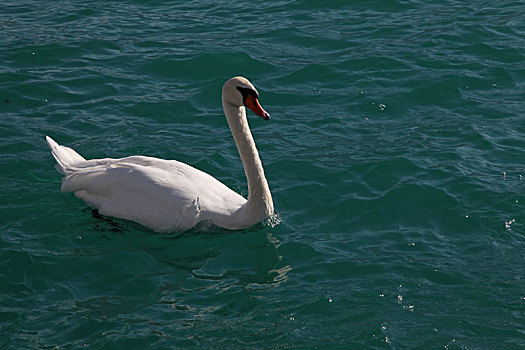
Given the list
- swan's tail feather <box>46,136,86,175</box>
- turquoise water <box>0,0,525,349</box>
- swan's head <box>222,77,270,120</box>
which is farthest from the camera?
swan's tail feather <box>46,136,86,175</box>

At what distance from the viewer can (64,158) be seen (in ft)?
31.2

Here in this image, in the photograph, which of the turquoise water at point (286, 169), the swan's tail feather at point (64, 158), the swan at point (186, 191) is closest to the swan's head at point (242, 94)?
the swan at point (186, 191)

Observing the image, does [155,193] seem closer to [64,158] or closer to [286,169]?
[64,158]

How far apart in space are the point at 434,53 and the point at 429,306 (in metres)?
6.30

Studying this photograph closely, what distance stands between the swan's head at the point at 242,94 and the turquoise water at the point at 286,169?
1290 millimetres

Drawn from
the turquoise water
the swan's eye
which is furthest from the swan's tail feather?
the swan's eye

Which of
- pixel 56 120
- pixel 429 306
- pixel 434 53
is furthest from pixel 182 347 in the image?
pixel 434 53

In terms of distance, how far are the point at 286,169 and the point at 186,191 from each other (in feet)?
6.05

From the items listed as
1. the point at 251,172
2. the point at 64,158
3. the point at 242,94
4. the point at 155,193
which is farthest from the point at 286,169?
the point at 64,158

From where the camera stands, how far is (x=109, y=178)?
352 inches

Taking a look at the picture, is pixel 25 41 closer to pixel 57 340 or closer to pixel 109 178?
pixel 109 178

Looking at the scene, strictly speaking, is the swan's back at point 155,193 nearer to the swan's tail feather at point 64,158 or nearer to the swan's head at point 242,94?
the swan's tail feather at point 64,158

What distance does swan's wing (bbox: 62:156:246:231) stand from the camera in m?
8.61

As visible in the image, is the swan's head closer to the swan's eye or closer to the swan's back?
the swan's eye
